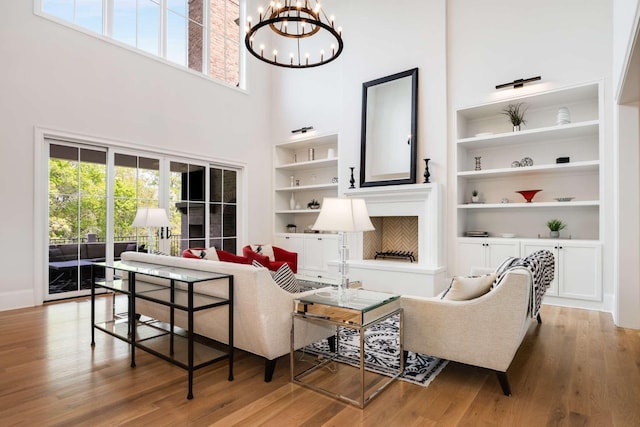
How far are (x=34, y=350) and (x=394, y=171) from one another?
16.3 feet

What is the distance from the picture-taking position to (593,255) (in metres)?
4.45

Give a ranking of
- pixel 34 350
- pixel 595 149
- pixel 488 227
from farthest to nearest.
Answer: pixel 488 227
pixel 595 149
pixel 34 350

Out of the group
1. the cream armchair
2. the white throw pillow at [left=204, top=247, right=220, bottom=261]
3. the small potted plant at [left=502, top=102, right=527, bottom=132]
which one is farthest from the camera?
the small potted plant at [left=502, top=102, right=527, bottom=132]

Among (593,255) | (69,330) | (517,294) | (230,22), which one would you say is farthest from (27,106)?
(593,255)

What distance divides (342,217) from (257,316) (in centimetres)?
90

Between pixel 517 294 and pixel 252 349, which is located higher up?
pixel 517 294

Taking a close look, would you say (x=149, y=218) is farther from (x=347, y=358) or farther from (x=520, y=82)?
(x=520, y=82)

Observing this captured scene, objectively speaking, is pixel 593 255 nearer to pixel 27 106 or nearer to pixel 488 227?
pixel 488 227

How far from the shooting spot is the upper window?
5.32 metres

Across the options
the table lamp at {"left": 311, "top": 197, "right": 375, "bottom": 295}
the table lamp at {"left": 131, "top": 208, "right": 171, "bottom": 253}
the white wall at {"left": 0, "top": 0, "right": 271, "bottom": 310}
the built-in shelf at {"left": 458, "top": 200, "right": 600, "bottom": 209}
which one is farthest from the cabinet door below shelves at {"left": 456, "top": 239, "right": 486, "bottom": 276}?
the white wall at {"left": 0, "top": 0, "right": 271, "bottom": 310}

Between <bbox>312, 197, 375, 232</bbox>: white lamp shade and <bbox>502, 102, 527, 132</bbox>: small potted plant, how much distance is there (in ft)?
11.7

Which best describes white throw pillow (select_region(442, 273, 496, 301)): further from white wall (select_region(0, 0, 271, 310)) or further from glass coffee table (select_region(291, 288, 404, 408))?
white wall (select_region(0, 0, 271, 310))

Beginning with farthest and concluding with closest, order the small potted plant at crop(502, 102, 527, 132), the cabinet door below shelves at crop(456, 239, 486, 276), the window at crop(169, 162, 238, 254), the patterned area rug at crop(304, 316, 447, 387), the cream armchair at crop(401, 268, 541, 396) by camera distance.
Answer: the window at crop(169, 162, 238, 254), the cabinet door below shelves at crop(456, 239, 486, 276), the small potted plant at crop(502, 102, 527, 132), the patterned area rug at crop(304, 316, 447, 387), the cream armchair at crop(401, 268, 541, 396)

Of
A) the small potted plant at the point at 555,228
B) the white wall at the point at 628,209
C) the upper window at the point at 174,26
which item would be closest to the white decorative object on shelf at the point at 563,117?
the white wall at the point at 628,209
